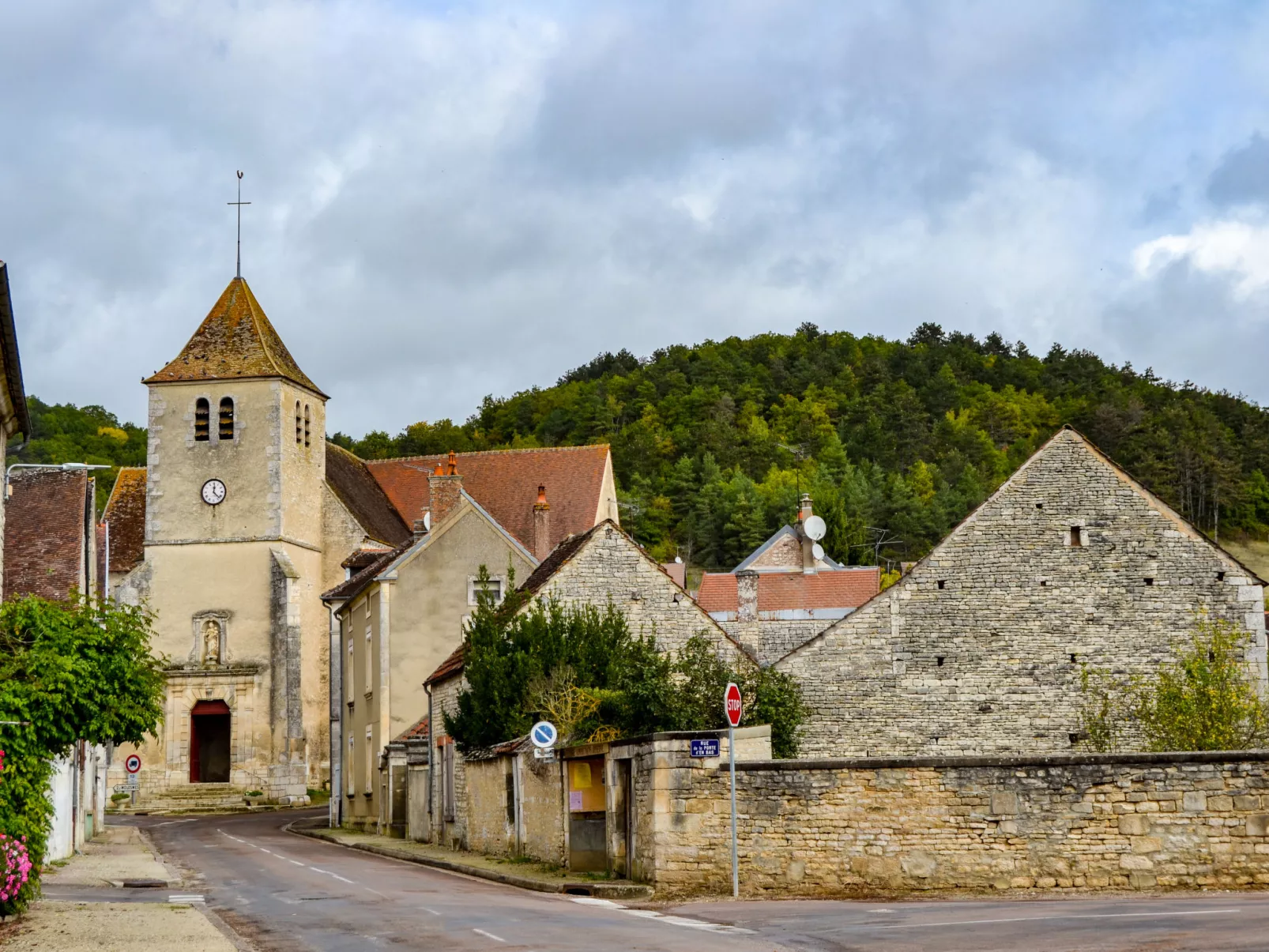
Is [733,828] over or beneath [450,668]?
beneath

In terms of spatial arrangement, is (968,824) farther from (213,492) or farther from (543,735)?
(213,492)

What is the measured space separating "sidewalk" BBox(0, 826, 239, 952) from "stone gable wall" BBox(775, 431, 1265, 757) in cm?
1193

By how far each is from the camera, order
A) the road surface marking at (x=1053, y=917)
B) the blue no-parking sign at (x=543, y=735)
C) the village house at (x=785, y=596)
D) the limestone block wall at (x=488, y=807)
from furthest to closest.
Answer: the village house at (x=785, y=596) → the limestone block wall at (x=488, y=807) → the blue no-parking sign at (x=543, y=735) → the road surface marking at (x=1053, y=917)

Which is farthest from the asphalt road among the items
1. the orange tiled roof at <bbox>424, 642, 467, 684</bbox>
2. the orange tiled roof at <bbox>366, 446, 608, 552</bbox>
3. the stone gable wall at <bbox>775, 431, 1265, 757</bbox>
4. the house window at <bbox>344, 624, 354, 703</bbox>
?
the orange tiled roof at <bbox>366, 446, 608, 552</bbox>

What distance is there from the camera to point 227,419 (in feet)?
172

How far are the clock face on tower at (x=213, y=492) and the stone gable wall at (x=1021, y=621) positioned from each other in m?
29.5

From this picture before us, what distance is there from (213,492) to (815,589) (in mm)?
21051

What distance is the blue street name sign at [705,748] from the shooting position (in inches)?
717

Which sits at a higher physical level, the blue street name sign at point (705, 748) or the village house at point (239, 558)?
the village house at point (239, 558)

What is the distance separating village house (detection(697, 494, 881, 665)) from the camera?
35.1 metres

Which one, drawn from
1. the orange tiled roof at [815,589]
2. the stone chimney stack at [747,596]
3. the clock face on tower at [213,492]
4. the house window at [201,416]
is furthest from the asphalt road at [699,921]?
the house window at [201,416]

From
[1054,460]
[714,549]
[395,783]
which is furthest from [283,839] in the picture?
[714,549]

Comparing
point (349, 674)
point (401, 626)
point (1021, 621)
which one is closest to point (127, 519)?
point (349, 674)

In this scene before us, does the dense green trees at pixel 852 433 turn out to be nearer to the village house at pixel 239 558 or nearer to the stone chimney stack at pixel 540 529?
the village house at pixel 239 558
